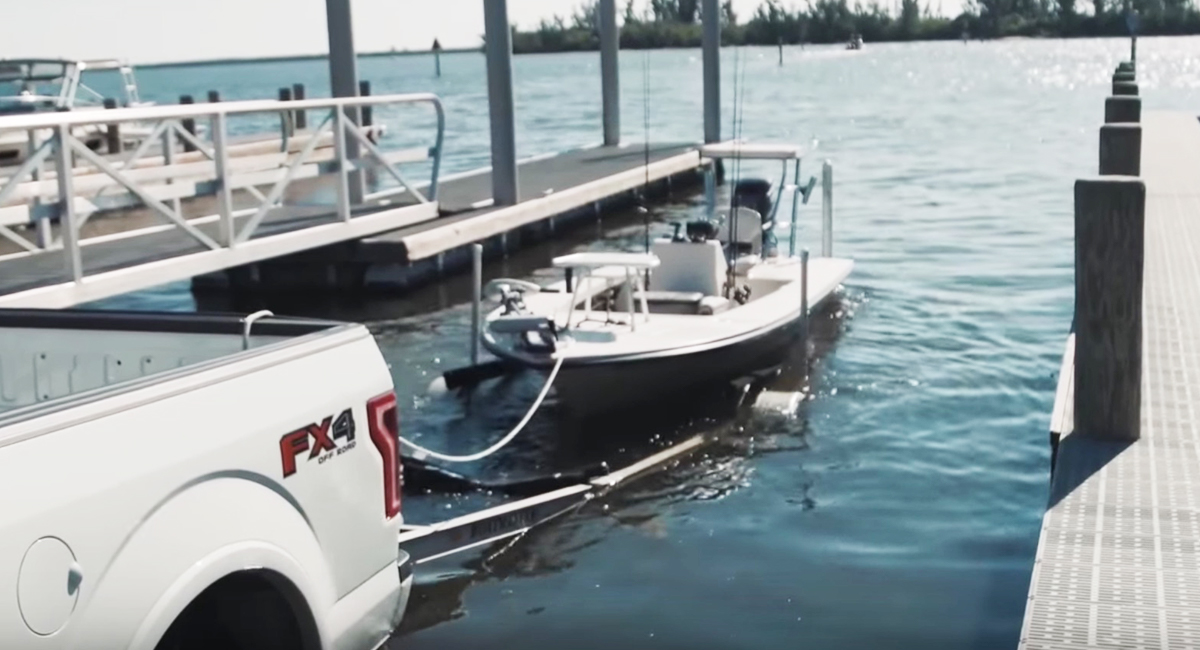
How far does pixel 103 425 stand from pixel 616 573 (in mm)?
4763

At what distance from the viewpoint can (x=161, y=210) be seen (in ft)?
34.7

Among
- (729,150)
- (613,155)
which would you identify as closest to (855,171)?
(613,155)

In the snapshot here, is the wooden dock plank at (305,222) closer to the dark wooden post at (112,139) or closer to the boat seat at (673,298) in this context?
the dark wooden post at (112,139)

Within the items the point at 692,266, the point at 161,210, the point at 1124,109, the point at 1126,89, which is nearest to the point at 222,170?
the point at 161,210

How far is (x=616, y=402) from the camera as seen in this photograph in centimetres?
994

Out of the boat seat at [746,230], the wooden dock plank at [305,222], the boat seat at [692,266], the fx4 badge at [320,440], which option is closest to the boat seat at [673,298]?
the boat seat at [692,266]

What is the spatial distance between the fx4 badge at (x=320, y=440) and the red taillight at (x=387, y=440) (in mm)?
113

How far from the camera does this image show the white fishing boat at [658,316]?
9.66m

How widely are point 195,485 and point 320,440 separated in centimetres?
51

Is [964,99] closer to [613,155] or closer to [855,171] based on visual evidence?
[855,171]

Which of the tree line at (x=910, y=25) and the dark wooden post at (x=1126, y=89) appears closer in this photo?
the dark wooden post at (x=1126, y=89)

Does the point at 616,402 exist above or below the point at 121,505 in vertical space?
below

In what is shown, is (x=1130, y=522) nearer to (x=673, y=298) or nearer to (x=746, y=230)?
(x=673, y=298)

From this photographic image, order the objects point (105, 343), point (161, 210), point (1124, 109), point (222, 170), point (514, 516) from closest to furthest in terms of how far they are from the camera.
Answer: point (105, 343)
point (514, 516)
point (161, 210)
point (222, 170)
point (1124, 109)
